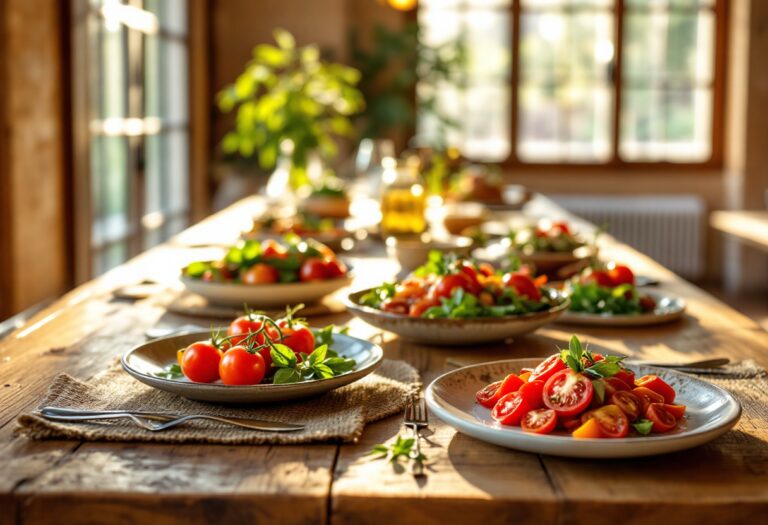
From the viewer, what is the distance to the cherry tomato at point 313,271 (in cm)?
191

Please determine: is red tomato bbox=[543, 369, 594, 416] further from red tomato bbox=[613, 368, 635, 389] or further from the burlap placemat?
the burlap placemat

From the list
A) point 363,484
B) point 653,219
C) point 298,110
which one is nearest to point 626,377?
point 363,484

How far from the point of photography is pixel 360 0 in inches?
270

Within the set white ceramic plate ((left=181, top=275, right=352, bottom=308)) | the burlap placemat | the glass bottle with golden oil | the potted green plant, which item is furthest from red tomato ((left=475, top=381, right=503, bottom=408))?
the potted green plant

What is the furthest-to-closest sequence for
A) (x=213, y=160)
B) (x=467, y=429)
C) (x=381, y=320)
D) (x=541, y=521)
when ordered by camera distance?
(x=213, y=160), (x=381, y=320), (x=467, y=429), (x=541, y=521)

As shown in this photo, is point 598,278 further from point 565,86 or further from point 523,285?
point 565,86

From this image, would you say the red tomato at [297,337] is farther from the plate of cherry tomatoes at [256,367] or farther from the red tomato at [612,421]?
the red tomato at [612,421]

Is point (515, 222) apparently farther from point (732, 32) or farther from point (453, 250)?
point (732, 32)

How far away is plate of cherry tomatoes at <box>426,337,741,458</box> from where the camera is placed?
3.34 feet

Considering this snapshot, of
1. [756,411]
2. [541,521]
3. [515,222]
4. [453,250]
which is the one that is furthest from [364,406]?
[515,222]

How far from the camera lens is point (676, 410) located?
110 cm

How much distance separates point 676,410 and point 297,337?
17.7 inches

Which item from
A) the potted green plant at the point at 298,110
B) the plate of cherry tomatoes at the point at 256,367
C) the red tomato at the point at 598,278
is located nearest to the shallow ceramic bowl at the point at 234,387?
the plate of cherry tomatoes at the point at 256,367

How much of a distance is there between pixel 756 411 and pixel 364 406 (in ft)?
1.47
